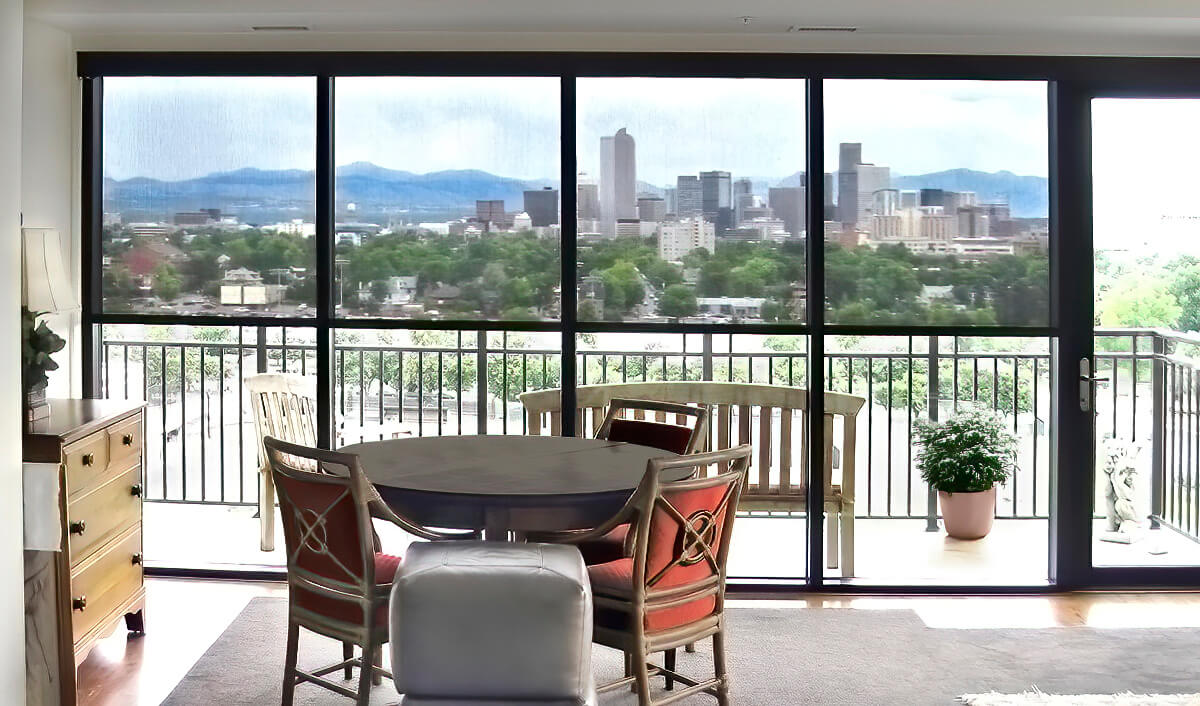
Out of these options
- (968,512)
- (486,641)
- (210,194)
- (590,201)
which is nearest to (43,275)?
(210,194)

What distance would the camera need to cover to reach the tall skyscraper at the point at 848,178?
4844 millimetres

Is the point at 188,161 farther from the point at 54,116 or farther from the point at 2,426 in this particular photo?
the point at 2,426

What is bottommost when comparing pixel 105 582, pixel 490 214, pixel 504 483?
pixel 105 582

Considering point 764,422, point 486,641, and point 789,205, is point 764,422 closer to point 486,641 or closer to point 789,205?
point 789,205

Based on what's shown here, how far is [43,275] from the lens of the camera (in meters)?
4.00

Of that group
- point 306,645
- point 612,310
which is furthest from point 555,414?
point 306,645

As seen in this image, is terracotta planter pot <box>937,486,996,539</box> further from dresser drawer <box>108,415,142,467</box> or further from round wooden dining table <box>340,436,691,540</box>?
dresser drawer <box>108,415,142,467</box>

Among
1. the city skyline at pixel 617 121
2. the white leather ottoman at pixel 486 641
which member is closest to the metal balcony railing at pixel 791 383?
the city skyline at pixel 617 121

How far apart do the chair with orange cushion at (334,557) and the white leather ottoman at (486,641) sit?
3.82ft

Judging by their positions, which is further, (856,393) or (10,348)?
(856,393)

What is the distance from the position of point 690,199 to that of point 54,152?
2.77m

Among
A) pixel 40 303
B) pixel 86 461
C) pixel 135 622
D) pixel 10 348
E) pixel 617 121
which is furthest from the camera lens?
pixel 617 121

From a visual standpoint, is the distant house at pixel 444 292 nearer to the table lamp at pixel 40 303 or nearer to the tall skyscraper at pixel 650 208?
the tall skyscraper at pixel 650 208

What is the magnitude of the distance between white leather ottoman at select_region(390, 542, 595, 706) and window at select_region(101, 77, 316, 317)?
3271 mm
